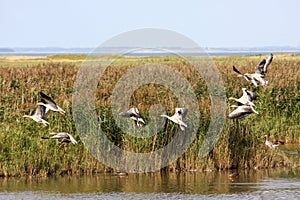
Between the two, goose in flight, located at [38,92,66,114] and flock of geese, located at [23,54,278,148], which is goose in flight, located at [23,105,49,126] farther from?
goose in flight, located at [38,92,66,114]

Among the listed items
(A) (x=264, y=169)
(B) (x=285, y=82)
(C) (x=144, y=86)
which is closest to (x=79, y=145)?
(A) (x=264, y=169)

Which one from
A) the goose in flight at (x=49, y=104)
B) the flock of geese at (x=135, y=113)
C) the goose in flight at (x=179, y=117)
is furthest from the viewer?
the goose in flight at (x=179, y=117)

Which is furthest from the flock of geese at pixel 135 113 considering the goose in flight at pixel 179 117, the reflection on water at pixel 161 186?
the reflection on water at pixel 161 186

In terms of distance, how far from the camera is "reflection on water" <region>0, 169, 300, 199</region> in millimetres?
13781

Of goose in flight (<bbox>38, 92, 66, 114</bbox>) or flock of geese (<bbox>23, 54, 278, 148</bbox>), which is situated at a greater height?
goose in flight (<bbox>38, 92, 66, 114</bbox>)

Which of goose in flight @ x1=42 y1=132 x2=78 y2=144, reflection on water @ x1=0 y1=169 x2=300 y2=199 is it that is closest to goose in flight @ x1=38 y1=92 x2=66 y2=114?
goose in flight @ x1=42 y1=132 x2=78 y2=144

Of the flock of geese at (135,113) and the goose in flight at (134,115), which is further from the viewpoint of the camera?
the goose in flight at (134,115)

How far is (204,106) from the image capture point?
17.0m

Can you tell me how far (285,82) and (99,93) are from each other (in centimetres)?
606

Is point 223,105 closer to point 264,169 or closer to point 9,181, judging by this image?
point 264,169

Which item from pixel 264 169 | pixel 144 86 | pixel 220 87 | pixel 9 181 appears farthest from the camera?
pixel 220 87

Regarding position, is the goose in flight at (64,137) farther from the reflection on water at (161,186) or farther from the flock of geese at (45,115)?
the reflection on water at (161,186)

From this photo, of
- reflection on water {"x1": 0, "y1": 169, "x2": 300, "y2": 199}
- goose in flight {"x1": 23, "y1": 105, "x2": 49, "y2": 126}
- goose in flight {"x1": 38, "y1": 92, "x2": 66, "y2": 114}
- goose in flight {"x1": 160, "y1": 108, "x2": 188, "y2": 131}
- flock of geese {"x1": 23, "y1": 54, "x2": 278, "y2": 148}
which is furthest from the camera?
goose in flight {"x1": 160, "y1": 108, "x2": 188, "y2": 131}

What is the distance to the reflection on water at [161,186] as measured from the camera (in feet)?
45.2
